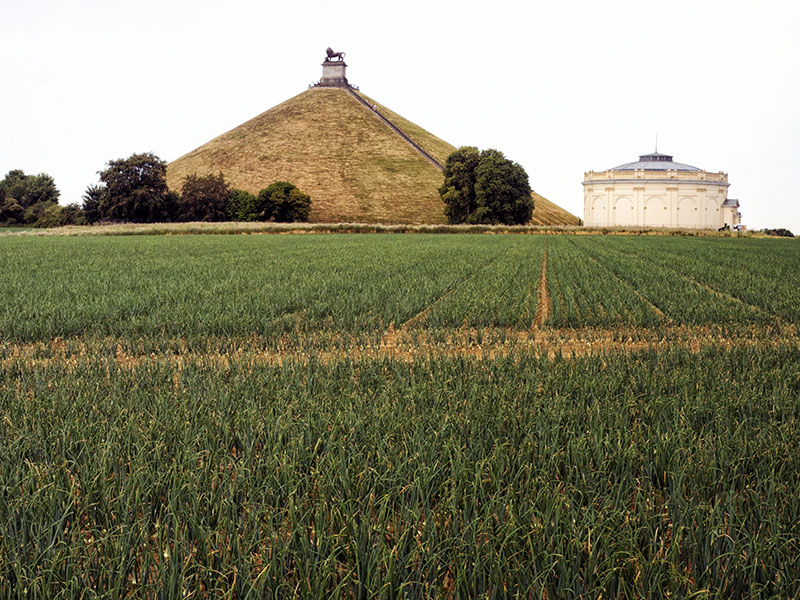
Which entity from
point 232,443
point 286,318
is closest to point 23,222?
point 286,318

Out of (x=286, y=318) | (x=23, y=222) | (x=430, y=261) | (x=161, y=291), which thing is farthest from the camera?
(x=23, y=222)

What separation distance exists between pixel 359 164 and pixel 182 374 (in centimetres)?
11416

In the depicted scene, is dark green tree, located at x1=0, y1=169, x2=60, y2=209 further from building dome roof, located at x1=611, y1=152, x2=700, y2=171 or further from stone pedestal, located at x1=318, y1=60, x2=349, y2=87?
building dome roof, located at x1=611, y1=152, x2=700, y2=171

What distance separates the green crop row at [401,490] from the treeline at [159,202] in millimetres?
80869

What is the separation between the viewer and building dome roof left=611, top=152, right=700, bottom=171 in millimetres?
106500

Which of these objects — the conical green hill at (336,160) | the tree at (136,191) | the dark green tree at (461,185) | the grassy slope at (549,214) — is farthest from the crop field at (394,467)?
the grassy slope at (549,214)

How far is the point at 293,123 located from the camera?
135 m

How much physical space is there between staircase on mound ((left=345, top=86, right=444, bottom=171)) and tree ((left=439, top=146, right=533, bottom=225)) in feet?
127

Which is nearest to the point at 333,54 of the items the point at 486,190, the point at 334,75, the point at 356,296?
the point at 334,75

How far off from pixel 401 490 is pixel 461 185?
79.6 m

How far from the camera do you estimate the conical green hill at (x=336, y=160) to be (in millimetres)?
102750

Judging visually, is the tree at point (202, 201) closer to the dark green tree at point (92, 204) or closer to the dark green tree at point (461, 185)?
the dark green tree at point (92, 204)

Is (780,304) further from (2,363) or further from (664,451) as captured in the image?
(2,363)

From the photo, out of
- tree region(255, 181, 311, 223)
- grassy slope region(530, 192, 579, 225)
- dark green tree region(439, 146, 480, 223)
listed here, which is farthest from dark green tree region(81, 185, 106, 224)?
grassy slope region(530, 192, 579, 225)
